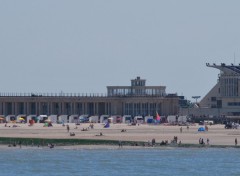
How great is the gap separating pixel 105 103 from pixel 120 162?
76788 millimetres

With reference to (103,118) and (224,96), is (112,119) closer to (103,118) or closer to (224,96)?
(103,118)

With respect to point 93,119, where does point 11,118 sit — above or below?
above

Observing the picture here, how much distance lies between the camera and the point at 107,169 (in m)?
85.1

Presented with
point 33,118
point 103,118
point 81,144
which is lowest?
point 81,144

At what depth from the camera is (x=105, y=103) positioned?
6565 inches

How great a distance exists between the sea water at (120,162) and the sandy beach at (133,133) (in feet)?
34.9

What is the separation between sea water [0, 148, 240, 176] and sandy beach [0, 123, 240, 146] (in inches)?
419

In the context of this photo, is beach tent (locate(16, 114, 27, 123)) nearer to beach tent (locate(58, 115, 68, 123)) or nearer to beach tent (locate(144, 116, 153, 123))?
beach tent (locate(58, 115, 68, 123))

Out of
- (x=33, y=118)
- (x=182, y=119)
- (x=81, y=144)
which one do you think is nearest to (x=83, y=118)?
(x=33, y=118)

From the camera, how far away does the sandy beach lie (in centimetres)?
11467

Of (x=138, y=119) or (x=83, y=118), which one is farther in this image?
(x=83, y=118)

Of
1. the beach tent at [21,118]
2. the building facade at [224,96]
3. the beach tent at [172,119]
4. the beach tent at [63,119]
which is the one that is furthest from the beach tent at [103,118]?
the building facade at [224,96]

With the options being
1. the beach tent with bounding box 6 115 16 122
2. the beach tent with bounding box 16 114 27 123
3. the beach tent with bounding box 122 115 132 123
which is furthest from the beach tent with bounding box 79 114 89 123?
the beach tent with bounding box 6 115 16 122

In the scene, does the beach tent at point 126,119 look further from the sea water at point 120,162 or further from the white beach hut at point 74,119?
the sea water at point 120,162
